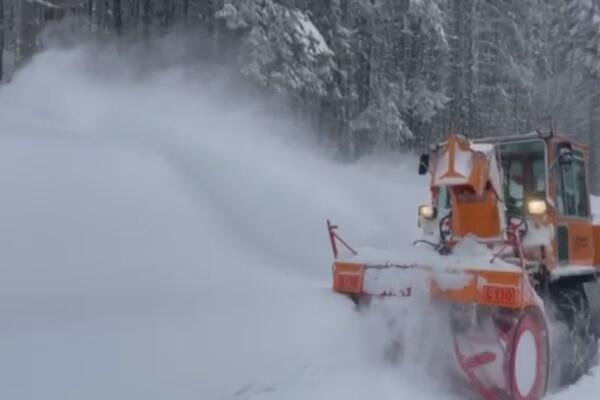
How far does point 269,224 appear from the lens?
335 inches

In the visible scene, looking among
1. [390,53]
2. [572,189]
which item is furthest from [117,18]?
[572,189]

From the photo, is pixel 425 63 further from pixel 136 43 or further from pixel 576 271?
pixel 576 271

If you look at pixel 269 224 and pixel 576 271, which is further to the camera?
pixel 269 224

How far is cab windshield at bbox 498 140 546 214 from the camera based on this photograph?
741 centimetres

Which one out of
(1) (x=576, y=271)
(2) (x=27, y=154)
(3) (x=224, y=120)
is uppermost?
(3) (x=224, y=120)

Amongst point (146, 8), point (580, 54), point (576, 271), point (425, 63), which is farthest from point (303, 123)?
point (580, 54)

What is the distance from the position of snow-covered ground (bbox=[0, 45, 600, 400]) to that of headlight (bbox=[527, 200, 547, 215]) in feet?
5.98

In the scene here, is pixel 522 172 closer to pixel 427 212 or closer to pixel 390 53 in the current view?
pixel 427 212

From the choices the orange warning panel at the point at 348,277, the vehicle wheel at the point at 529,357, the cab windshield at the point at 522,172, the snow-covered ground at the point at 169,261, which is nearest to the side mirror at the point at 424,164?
the cab windshield at the point at 522,172

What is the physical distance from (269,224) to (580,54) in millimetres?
30816

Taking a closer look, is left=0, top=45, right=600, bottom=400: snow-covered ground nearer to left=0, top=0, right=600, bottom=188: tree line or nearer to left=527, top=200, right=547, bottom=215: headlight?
left=527, top=200, right=547, bottom=215: headlight

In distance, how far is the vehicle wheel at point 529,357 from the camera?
5.97 m

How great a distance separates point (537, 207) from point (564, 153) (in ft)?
2.24

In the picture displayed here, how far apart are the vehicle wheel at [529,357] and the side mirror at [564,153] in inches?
71.6
